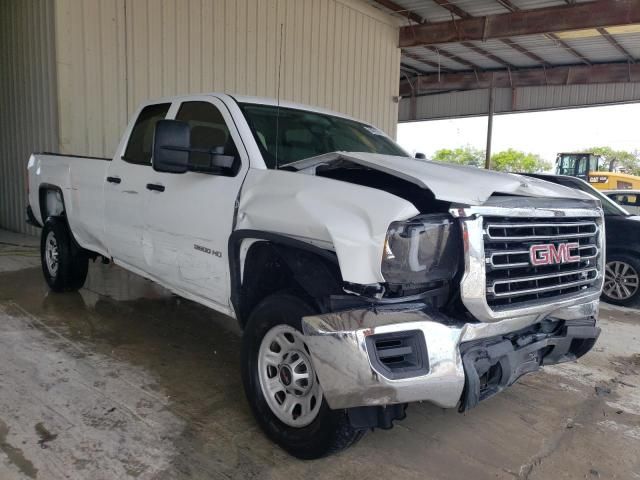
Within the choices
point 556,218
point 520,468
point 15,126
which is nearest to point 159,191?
point 556,218

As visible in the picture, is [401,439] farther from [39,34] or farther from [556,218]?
[39,34]

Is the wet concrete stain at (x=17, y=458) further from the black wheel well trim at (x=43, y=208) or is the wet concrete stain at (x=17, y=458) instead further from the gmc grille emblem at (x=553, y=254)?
the black wheel well trim at (x=43, y=208)

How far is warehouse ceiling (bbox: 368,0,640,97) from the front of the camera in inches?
415

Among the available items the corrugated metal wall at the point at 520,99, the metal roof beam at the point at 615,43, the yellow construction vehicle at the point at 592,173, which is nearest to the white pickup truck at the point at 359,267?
the metal roof beam at the point at 615,43

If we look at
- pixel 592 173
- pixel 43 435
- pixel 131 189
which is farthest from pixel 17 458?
pixel 592 173

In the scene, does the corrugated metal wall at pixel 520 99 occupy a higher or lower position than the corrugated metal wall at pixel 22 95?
higher

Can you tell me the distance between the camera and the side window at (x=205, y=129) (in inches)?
139

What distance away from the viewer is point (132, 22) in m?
8.57

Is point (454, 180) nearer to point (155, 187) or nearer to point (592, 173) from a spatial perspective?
point (155, 187)

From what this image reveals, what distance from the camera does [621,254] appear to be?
639 centimetres

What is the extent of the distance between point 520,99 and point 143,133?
1918 centimetres

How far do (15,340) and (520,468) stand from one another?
12.5ft

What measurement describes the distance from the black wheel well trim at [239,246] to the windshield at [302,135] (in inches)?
20.9

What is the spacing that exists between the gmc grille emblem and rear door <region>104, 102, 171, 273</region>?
2.75 meters
